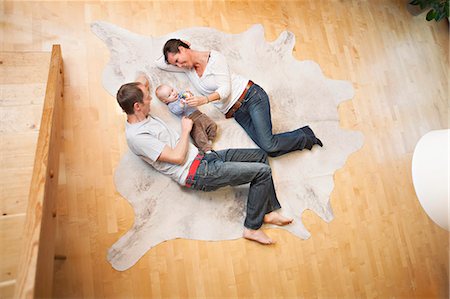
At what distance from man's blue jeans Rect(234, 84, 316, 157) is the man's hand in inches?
13.4

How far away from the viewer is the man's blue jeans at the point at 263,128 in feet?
7.55

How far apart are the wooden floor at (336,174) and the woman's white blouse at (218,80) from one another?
0.36 metres

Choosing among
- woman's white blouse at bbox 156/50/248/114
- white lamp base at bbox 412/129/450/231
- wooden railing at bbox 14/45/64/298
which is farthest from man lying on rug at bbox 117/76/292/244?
white lamp base at bbox 412/129/450/231

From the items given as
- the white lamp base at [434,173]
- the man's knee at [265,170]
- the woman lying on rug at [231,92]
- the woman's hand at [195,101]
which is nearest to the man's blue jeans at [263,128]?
the woman lying on rug at [231,92]

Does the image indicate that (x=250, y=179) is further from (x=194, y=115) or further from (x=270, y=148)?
(x=194, y=115)

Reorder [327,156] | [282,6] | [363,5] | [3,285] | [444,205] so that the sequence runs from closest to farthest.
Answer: [3,285], [444,205], [327,156], [282,6], [363,5]

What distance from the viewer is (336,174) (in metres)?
2.47

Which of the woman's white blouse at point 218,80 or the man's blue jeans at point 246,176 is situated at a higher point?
the woman's white blouse at point 218,80

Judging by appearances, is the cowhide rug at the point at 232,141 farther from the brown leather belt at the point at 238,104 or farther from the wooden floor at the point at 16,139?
the wooden floor at the point at 16,139

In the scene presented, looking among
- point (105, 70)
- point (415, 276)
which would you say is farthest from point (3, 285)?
point (415, 276)

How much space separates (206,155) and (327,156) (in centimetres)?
80

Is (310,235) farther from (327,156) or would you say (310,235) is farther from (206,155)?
(206,155)

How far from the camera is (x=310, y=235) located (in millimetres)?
2301

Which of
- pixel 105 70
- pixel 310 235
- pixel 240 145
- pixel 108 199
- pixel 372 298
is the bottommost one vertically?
pixel 372 298
